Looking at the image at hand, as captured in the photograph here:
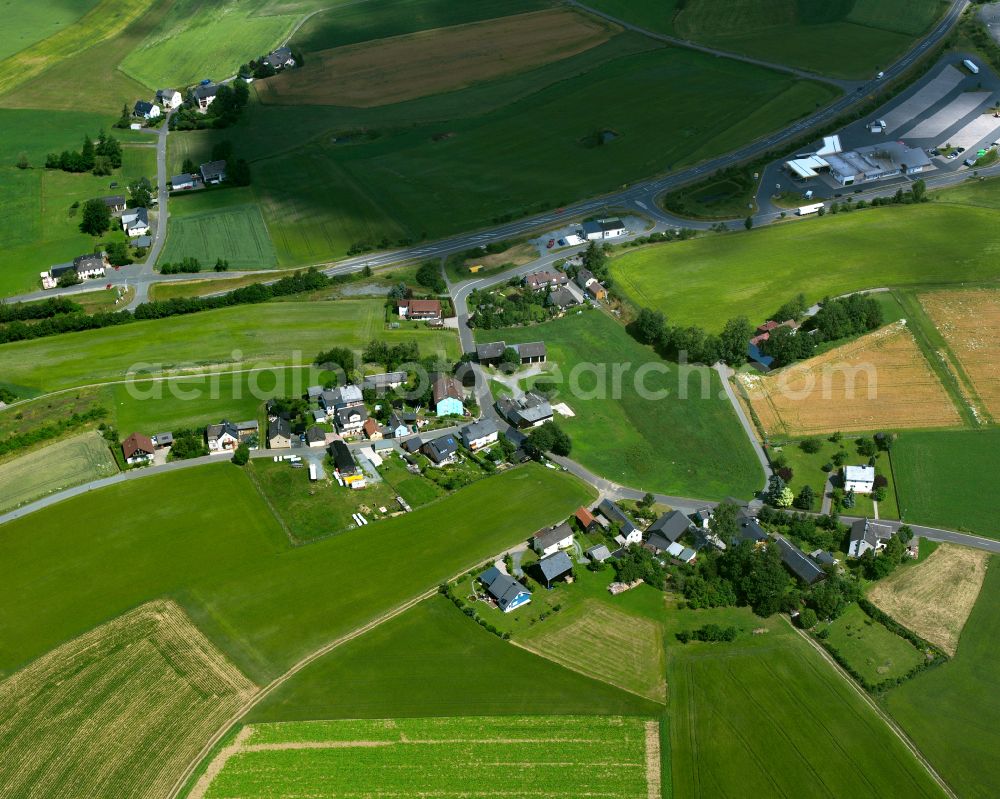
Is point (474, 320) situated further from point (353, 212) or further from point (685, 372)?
point (353, 212)

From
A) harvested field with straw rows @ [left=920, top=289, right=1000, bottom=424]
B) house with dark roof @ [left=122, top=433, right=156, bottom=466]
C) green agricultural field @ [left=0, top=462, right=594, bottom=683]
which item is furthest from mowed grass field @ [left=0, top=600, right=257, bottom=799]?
harvested field with straw rows @ [left=920, top=289, right=1000, bottom=424]

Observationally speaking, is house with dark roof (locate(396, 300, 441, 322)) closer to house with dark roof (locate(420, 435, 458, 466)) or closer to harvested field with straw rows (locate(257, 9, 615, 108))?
house with dark roof (locate(420, 435, 458, 466))

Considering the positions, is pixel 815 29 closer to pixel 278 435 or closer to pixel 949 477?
pixel 949 477

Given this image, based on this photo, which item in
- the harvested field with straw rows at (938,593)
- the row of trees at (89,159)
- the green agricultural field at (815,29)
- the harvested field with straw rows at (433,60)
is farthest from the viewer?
the green agricultural field at (815,29)

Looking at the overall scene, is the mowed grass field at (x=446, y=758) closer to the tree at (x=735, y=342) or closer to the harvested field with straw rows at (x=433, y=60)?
the tree at (x=735, y=342)

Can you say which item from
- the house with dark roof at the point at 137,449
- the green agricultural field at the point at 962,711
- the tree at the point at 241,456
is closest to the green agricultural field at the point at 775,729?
the green agricultural field at the point at 962,711

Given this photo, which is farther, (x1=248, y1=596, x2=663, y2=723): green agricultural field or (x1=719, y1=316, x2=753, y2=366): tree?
(x1=719, y1=316, x2=753, y2=366): tree
